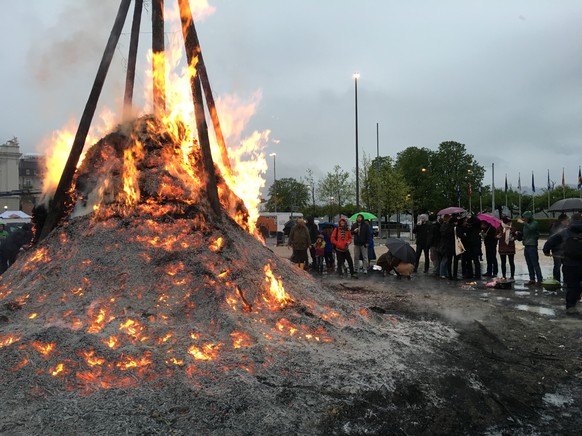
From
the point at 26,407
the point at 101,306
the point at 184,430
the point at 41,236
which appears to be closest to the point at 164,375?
the point at 184,430

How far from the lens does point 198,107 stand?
23.9 ft

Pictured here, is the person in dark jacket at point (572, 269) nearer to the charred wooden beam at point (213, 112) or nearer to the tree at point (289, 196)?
the charred wooden beam at point (213, 112)

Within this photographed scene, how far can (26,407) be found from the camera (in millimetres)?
3965

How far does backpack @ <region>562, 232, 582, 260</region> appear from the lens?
8.74m

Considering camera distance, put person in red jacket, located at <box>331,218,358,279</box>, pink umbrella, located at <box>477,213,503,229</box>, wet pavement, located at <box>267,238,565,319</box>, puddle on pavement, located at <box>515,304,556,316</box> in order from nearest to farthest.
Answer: puddle on pavement, located at <box>515,304,556,316</box>, wet pavement, located at <box>267,238,565,319</box>, pink umbrella, located at <box>477,213,503,229</box>, person in red jacket, located at <box>331,218,358,279</box>

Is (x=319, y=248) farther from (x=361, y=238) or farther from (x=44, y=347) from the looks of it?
(x=44, y=347)

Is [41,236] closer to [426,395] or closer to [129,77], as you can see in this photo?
[129,77]

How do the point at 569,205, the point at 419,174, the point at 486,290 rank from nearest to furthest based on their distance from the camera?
the point at 486,290
the point at 569,205
the point at 419,174

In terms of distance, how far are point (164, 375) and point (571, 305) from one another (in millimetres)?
8113

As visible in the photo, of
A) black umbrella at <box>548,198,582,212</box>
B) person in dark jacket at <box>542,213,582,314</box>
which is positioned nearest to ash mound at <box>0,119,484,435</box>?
person in dark jacket at <box>542,213,582,314</box>

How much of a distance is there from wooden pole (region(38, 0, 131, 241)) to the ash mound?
1.11 ft

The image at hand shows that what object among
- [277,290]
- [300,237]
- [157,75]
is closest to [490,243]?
→ [300,237]

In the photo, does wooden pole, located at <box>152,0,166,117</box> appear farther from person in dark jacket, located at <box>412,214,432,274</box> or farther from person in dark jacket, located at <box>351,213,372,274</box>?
person in dark jacket, located at <box>412,214,432,274</box>

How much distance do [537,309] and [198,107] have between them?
7799 millimetres
